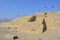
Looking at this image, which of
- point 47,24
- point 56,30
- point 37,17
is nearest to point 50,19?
point 47,24

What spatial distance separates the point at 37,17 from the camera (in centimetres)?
2756

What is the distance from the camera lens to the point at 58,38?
18.2m

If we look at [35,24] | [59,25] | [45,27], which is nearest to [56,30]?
[59,25]

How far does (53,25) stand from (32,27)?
4.33 metres

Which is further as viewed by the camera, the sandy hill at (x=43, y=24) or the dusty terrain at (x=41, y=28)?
the sandy hill at (x=43, y=24)

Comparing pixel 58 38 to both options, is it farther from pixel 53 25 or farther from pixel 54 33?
pixel 53 25

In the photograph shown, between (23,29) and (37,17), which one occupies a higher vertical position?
(37,17)

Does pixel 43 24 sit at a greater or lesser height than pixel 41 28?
greater

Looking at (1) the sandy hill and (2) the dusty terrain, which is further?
(1) the sandy hill

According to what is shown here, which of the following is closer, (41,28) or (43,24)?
(41,28)

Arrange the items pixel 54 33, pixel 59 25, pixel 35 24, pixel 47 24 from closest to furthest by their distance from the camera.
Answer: pixel 54 33
pixel 59 25
pixel 47 24
pixel 35 24

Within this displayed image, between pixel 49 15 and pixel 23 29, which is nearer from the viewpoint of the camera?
pixel 49 15

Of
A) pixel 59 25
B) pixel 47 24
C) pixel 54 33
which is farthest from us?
pixel 47 24

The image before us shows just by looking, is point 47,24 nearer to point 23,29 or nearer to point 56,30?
point 56,30
